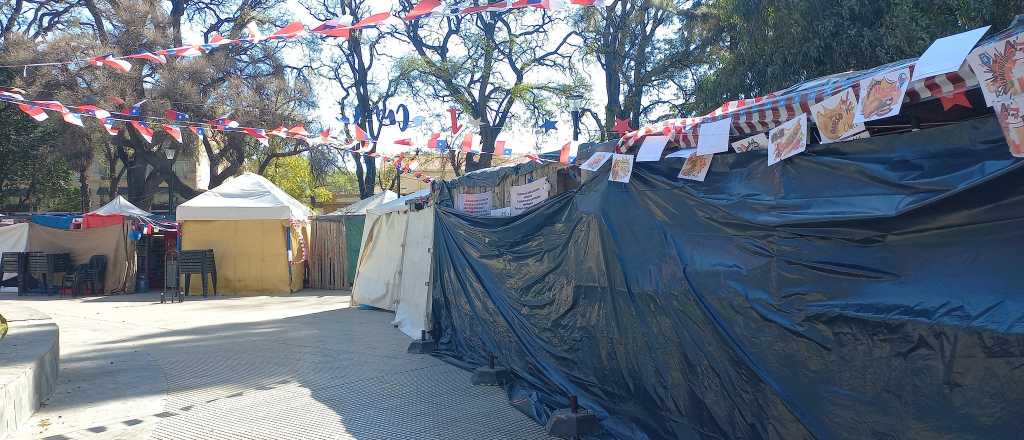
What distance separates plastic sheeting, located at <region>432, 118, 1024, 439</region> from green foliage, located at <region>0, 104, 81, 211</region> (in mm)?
28566

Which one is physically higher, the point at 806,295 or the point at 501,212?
the point at 501,212

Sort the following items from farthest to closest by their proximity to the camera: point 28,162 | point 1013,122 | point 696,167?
point 28,162
point 696,167
point 1013,122

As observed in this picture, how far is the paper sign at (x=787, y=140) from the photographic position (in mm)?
3816

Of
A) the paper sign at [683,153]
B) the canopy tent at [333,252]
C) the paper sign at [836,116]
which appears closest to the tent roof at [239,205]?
the canopy tent at [333,252]

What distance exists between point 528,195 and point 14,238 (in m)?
19.0

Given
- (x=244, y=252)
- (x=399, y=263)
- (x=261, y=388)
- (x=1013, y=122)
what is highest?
(x=1013, y=122)

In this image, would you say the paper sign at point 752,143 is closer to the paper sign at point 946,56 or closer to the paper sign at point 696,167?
the paper sign at point 696,167

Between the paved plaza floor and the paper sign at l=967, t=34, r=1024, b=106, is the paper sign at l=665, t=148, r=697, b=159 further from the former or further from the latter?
the paved plaza floor

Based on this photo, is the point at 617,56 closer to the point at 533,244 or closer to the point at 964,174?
the point at 533,244

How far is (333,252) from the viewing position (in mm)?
20734

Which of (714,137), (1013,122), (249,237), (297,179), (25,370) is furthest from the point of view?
(297,179)

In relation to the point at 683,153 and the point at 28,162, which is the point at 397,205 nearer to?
the point at 683,153

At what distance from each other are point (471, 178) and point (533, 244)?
229 cm

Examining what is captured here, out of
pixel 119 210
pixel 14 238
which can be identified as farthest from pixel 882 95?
pixel 14 238
